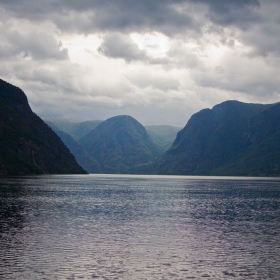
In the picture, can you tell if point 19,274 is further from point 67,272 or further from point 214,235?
point 214,235

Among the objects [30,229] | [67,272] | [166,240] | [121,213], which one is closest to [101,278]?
[67,272]

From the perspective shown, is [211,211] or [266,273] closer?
[266,273]

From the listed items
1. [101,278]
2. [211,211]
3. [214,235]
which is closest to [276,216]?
[211,211]

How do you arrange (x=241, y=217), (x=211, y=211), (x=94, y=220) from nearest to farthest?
(x=94, y=220), (x=241, y=217), (x=211, y=211)

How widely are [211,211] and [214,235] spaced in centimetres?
3526

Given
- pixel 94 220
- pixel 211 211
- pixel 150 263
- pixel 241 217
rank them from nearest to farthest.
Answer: pixel 150 263 < pixel 94 220 < pixel 241 217 < pixel 211 211

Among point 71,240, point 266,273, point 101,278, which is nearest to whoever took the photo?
point 101,278

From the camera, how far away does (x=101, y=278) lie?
1379 inches

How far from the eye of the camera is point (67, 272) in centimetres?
3669

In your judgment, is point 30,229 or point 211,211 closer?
point 30,229

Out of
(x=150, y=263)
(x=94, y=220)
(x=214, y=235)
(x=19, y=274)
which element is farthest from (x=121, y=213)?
(x=19, y=274)

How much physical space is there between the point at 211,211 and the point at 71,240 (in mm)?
50314

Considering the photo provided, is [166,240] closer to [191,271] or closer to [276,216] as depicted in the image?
[191,271]

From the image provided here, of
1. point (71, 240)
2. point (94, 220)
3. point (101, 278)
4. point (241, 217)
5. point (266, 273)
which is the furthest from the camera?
point (241, 217)
